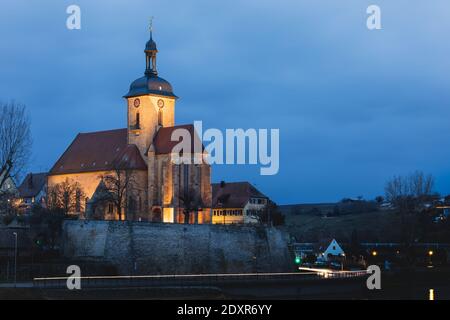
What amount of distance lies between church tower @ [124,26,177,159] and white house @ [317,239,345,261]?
78.3ft

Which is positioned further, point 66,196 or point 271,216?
point 271,216

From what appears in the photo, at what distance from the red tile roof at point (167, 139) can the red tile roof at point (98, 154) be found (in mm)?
2234

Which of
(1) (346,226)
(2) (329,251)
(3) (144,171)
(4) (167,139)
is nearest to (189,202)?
(3) (144,171)

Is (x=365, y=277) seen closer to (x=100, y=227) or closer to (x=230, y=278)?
(x=230, y=278)

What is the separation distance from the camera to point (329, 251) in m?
107

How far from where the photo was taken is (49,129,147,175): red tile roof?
91669mm

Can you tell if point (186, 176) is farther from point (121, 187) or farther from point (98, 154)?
point (98, 154)

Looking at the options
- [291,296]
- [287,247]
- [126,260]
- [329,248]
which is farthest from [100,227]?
[329,248]

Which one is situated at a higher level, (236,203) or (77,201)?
(236,203)

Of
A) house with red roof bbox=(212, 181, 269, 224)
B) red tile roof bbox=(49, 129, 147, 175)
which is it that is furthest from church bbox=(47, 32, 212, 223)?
house with red roof bbox=(212, 181, 269, 224)

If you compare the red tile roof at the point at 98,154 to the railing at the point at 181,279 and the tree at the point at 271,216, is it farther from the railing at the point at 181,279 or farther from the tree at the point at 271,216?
the railing at the point at 181,279

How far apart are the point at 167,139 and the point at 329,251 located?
26574 mm
